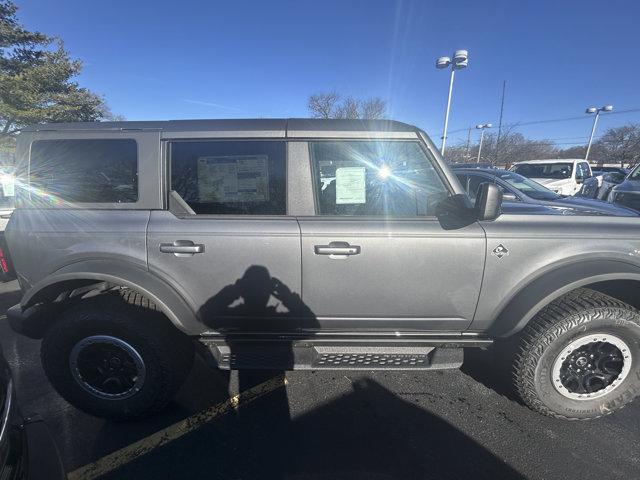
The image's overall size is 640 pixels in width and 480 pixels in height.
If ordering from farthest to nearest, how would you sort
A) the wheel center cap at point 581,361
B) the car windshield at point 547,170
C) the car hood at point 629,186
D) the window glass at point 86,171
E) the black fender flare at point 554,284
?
the car windshield at point 547,170 < the car hood at point 629,186 < the wheel center cap at point 581,361 < the window glass at point 86,171 < the black fender flare at point 554,284

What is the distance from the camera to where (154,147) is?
2240mm

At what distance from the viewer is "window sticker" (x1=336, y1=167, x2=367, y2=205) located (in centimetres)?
Answer: 233

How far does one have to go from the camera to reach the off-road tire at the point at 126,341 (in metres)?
2.26

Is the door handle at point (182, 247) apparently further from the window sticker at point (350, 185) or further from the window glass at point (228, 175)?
the window sticker at point (350, 185)

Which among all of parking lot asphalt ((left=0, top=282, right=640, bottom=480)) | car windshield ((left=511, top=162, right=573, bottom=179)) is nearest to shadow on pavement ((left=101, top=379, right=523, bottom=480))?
parking lot asphalt ((left=0, top=282, right=640, bottom=480))

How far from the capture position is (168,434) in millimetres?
2303

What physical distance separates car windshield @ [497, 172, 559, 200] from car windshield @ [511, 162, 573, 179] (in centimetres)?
531

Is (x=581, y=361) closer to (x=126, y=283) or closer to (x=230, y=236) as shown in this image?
(x=230, y=236)

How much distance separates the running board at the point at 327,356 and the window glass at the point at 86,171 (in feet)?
4.21

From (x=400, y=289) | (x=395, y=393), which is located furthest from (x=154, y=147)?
(x=395, y=393)

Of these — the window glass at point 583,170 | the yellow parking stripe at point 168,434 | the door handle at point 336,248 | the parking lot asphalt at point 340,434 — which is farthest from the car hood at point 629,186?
the yellow parking stripe at point 168,434

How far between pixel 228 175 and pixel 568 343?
275 cm

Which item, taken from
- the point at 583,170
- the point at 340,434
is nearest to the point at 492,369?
the point at 340,434

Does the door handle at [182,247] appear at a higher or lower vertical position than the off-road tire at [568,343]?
higher
